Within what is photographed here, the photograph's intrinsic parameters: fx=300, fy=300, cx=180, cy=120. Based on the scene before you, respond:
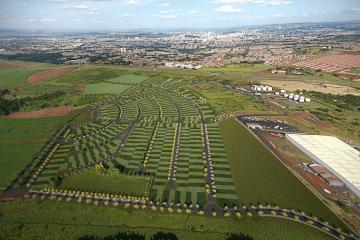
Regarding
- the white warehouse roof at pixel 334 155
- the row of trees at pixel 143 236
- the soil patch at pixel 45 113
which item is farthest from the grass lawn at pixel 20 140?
the white warehouse roof at pixel 334 155

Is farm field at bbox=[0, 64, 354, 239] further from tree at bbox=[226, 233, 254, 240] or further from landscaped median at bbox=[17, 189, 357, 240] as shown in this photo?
tree at bbox=[226, 233, 254, 240]

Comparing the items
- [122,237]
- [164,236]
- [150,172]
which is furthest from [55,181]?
[164,236]

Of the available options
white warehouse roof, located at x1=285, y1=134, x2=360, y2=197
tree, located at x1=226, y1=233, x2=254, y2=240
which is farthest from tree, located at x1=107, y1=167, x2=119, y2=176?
white warehouse roof, located at x1=285, y1=134, x2=360, y2=197

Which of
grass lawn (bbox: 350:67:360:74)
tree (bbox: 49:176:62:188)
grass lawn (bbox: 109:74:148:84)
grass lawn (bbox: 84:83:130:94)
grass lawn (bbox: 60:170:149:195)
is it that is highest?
grass lawn (bbox: 350:67:360:74)

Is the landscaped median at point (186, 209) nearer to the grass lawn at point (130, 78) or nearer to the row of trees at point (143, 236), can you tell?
the row of trees at point (143, 236)

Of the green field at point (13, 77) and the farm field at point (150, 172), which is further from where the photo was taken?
the green field at point (13, 77)

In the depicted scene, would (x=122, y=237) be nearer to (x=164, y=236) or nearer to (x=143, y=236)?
(x=143, y=236)

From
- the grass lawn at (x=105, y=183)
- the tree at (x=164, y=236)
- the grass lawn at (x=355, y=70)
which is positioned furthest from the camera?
the grass lawn at (x=355, y=70)
